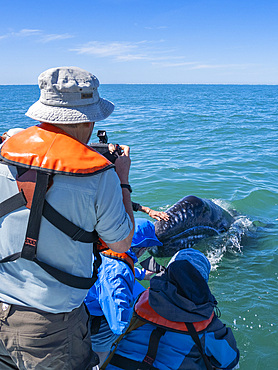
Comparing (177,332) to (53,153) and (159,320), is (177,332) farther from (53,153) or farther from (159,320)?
(53,153)

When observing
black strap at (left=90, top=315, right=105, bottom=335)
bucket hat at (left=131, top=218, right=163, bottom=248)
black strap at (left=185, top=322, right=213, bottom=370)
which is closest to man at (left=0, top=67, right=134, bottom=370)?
black strap at (left=185, top=322, right=213, bottom=370)

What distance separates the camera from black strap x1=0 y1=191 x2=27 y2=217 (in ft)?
6.70

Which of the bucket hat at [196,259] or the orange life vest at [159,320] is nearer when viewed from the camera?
the orange life vest at [159,320]

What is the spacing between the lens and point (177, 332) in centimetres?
287

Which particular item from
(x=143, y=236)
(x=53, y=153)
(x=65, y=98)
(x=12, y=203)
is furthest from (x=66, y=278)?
(x=143, y=236)

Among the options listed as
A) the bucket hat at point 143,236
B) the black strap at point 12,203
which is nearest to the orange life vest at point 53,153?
the black strap at point 12,203

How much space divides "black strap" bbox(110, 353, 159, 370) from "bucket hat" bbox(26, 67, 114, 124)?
191 cm

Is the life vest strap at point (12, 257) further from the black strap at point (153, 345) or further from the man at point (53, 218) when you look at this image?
the black strap at point (153, 345)

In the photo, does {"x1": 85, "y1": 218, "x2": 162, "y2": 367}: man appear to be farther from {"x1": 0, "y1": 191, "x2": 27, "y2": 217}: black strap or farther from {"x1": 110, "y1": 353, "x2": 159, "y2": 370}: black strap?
{"x1": 0, "y1": 191, "x2": 27, "y2": 217}: black strap

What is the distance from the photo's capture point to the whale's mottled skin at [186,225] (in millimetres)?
6340

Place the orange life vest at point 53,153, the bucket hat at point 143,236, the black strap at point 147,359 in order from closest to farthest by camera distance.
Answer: the orange life vest at point 53,153, the black strap at point 147,359, the bucket hat at point 143,236

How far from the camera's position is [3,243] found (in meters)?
2.15

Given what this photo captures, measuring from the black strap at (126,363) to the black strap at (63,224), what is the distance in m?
1.29

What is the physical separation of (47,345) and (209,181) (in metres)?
9.33
